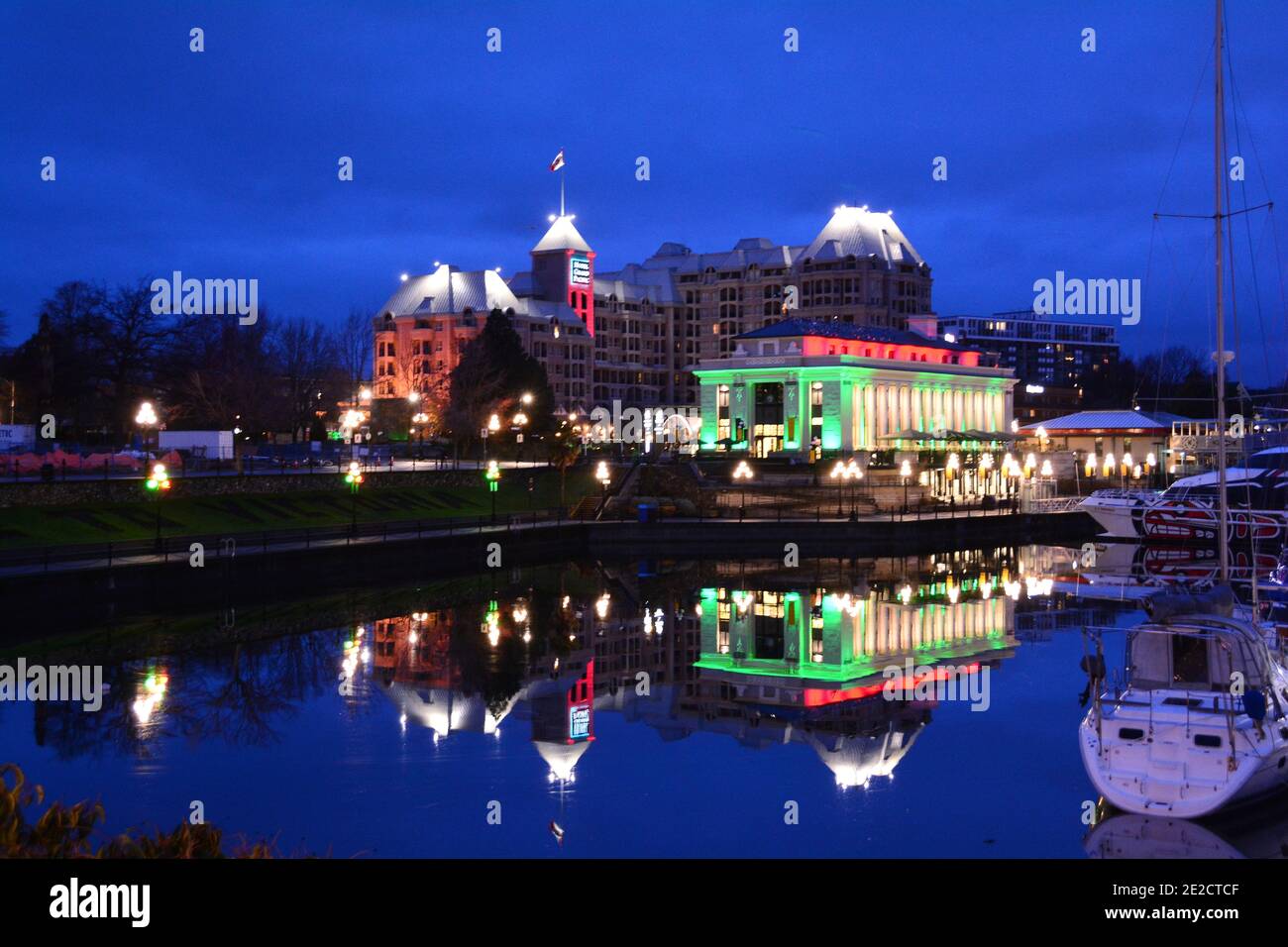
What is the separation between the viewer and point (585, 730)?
32.0 meters

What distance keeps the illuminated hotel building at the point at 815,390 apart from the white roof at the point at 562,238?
5838 centimetres

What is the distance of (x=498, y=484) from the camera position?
95.8 metres

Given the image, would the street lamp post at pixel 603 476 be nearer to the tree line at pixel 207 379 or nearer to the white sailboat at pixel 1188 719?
the tree line at pixel 207 379

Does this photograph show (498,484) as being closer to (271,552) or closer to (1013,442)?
(271,552)

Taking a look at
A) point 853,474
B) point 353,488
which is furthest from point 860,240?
point 353,488

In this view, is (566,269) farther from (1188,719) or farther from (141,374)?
(1188,719)

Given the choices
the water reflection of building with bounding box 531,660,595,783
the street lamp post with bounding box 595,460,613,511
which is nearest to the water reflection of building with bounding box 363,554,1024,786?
the water reflection of building with bounding box 531,660,595,783

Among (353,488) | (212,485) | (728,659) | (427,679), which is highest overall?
(212,485)

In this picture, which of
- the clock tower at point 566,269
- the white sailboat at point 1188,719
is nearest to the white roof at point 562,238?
the clock tower at point 566,269

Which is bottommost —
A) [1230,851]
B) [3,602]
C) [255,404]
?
[1230,851]

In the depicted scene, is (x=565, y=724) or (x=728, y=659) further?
(x=728, y=659)

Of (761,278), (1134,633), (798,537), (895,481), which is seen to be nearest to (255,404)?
(798,537)

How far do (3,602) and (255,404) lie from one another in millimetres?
56135

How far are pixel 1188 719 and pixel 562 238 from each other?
164 metres
